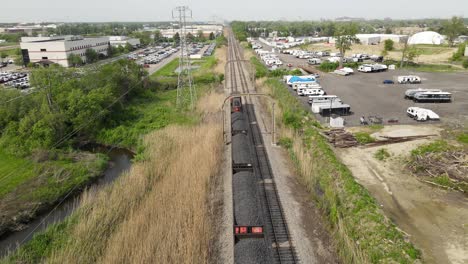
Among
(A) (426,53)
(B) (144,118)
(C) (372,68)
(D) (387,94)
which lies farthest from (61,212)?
(A) (426,53)

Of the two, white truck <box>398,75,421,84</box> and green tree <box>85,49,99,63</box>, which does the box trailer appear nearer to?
white truck <box>398,75,421,84</box>

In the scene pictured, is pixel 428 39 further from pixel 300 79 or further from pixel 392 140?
pixel 392 140

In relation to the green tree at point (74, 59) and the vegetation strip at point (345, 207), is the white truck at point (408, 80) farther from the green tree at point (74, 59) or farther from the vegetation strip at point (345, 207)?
the green tree at point (74, 59)

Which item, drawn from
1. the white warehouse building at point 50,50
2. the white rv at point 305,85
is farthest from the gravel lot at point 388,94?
the white warehouse building at point 50,50

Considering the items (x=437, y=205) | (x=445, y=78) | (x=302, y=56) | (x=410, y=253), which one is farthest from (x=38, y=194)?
(x=302, y=56)

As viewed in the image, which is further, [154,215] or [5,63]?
[5,63]
